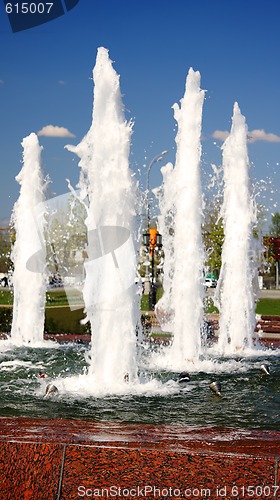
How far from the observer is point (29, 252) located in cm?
1404

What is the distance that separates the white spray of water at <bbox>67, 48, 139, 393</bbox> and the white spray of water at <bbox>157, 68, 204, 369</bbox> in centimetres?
229

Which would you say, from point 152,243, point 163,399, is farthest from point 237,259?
point 152,243

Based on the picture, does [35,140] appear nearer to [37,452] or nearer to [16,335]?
[16,335]

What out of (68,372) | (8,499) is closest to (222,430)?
(8,499)

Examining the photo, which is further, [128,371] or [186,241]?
[186,241]

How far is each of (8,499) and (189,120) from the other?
8.25m

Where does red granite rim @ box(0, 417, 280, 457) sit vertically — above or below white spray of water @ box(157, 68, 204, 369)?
below

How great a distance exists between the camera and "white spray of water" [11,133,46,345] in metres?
13.3

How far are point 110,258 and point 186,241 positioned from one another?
319 centimetres

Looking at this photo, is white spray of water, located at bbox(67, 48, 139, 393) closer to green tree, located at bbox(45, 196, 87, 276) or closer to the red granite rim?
the red granite rim

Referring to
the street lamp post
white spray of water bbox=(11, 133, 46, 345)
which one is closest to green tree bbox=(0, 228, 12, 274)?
the street lamp post

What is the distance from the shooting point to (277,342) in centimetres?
1307

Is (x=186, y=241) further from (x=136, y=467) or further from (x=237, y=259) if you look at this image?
(x=136, y=467)

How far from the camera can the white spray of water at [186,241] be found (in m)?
10.6
